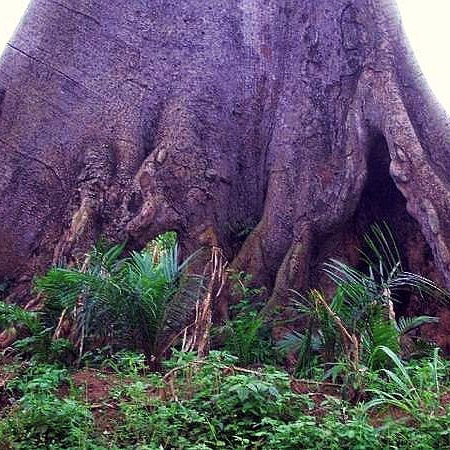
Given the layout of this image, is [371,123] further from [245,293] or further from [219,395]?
[219,395]

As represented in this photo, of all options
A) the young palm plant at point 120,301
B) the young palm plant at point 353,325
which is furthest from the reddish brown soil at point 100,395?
the young palm plant at point 353,325

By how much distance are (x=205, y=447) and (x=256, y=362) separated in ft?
6.86

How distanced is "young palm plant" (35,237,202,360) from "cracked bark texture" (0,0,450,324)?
3.51 ft

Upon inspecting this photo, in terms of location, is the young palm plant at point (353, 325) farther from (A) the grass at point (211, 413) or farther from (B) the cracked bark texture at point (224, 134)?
(B) the cracked bark texture at point (224, 134)

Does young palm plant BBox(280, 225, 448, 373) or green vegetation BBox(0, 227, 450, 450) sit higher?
young palm plant BBox(280, 225, 448, 373)

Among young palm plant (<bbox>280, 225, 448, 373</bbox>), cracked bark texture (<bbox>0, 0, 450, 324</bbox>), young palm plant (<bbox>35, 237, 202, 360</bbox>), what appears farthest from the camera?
cracked bark texture (<bbox>0, 0, 450, 324</bbox>)

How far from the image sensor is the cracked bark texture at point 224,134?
6547 mm

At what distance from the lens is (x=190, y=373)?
4.28m

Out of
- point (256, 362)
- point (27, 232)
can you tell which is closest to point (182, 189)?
point (27, 232)

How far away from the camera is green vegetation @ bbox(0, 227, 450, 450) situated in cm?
372

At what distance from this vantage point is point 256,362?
18.3ft

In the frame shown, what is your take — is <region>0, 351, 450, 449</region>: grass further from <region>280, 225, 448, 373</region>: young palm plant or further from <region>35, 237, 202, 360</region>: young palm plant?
<region>35, 237, 202, 360</region>: young palm plant

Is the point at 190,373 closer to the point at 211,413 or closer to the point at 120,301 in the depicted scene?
the point at 211,413

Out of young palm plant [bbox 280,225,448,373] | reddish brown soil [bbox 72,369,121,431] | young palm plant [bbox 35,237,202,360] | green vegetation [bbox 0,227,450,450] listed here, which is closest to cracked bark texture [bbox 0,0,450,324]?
green vegetation [bbox 0,227,450,450]
